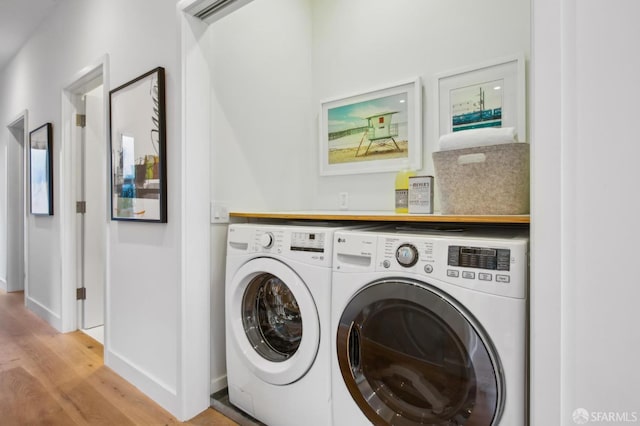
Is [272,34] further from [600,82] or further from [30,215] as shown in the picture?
[30,215]

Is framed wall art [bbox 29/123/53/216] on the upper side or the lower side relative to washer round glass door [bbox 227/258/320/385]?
upper

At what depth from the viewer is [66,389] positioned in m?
2.01

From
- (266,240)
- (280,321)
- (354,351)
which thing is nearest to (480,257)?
(354,351)

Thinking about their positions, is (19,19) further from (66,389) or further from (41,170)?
(66,389)

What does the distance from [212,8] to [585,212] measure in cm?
177

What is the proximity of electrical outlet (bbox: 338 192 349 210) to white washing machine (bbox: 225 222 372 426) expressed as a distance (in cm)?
58

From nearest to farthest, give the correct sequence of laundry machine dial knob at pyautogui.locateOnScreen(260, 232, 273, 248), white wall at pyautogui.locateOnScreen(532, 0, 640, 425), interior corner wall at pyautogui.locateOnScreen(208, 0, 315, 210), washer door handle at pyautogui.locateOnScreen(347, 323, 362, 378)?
1. white wall at pyautogui.locateOnScreen(532, 0, 640, 425)
2. washer door handle at pyautogui.locateOnScreen(347, 323, 362, 378)
3. laundry machine dial knob at pyautogui.locateOnScreen(260, 232, 273, 248)
4. interior corner wall at pyautogui.locateOnScreen(208, 0, 315, 210)

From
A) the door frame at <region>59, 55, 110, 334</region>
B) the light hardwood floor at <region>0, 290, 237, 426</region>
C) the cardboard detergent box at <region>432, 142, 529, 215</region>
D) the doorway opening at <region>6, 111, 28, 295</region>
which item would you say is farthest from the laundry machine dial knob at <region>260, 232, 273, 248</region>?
the doorway opening at <region>6, 111, 28, 295</region>

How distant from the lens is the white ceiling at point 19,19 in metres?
2.99

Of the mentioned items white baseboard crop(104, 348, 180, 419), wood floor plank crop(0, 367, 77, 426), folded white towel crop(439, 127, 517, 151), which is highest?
folded white towel crop(439, 127, 517, 151)

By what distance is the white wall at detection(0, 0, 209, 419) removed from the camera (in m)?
1.73

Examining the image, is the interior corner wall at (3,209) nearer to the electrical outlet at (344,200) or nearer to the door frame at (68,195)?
the door frame at (68,195)

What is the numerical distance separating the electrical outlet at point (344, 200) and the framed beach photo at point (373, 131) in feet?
0.48

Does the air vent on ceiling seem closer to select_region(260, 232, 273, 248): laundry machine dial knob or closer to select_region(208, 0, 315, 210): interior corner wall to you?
select_region(208, 0, 315, 210): interior corner wall
